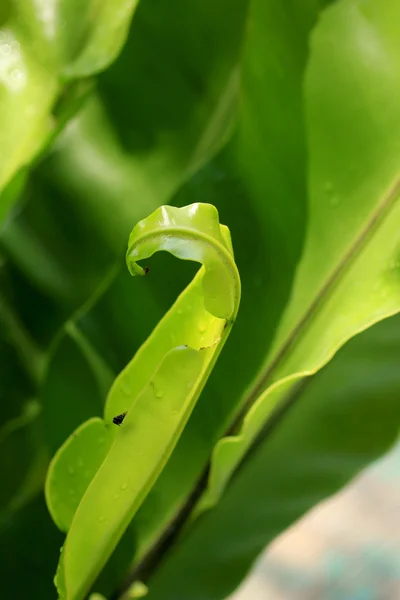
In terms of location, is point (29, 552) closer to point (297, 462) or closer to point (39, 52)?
point (297, 462)

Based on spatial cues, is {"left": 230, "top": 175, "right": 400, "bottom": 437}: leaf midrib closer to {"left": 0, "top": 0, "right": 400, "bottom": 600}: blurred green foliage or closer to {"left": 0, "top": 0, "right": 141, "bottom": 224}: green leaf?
{"left": 0, "top": 0, "right": 400, "bottom": 600}: blurred green foliage

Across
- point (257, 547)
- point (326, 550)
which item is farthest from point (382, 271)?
point (326, 550)

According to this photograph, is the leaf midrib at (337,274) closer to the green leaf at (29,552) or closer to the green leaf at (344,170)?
the green leaf at (344,170)

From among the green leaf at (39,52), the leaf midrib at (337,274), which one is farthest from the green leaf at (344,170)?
the green leaf at (39,52)

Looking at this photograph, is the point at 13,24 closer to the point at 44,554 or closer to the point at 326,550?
the point at 44,554

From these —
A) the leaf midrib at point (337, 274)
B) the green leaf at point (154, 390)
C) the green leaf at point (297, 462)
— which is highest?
the green leaf at point (154, 390)
